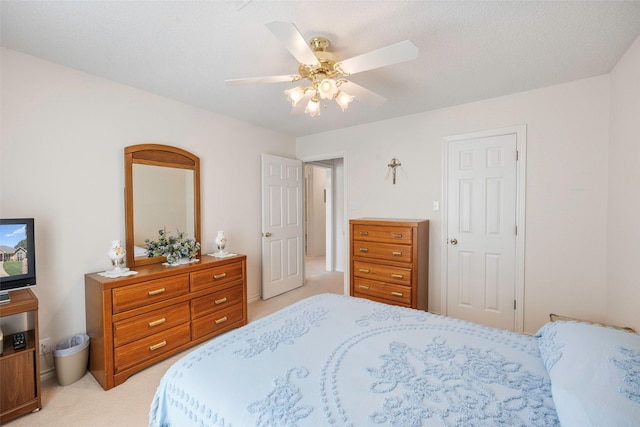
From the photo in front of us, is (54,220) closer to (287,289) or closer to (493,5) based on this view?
(287,289)

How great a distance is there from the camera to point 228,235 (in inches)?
137

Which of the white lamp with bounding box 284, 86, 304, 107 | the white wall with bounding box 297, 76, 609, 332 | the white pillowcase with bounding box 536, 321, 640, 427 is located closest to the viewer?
the white pillowcase with bounding box 536, 321, 640, 427

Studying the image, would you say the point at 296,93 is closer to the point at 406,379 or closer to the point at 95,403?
the point at 406,379

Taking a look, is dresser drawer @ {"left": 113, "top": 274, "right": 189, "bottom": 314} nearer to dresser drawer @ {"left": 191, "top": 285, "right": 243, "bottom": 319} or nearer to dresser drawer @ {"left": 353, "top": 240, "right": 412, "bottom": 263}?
dresser drawer @ {"left": 191, "top": 285, "right": 243, "bottom": 319}

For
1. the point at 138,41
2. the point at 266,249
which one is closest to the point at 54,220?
the point at 138,41

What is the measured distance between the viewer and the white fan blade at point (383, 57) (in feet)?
4.51

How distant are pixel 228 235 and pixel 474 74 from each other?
9.89 feet

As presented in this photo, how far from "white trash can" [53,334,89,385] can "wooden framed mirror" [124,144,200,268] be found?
0.68 meters

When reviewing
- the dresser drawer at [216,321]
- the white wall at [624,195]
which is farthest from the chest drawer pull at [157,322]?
the white wall at [624,195]

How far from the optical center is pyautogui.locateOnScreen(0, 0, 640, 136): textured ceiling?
1508mm

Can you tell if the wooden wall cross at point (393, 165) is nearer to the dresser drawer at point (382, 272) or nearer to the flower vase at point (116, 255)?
the dresser drawer at point (382, 272)

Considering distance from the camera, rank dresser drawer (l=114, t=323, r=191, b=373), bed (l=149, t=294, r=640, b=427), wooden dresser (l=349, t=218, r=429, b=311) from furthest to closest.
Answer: wooden dresser (l=349, t=218, r=429, b=311) < dresser drawer (l=114, t=323, r=191, b=373) < bed (l=149, t=294, r=640, b=427)

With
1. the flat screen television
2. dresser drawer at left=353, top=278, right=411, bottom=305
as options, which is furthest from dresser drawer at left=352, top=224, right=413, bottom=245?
the flat screen television

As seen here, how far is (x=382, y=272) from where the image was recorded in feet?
10.1
